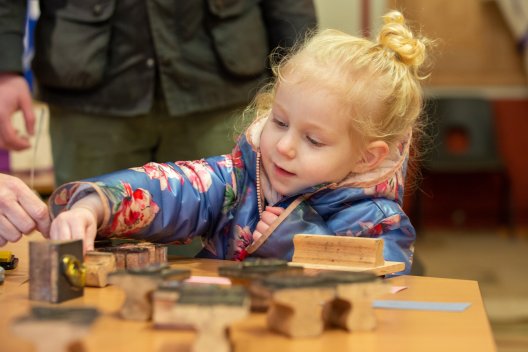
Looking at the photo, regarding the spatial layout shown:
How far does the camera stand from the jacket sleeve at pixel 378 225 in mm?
1662

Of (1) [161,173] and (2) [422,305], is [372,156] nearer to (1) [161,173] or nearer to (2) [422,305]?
(1) [161,173]

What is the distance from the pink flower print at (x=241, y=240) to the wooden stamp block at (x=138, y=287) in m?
0.65

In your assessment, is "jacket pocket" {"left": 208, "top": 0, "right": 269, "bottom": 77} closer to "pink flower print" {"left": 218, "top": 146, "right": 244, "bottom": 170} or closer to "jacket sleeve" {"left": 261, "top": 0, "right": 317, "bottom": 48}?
"jacket sleeve" {"left": 261, "top": 0, "right": 317, "bottom": 48}

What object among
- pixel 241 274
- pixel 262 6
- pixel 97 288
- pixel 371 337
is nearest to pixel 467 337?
pixel 371 337

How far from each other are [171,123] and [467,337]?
1522 mm

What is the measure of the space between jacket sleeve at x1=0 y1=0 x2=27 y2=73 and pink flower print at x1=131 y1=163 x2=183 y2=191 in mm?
859

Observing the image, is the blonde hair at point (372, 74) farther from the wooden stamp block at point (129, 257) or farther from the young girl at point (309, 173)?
the wooden stamp block at point (129, 257)

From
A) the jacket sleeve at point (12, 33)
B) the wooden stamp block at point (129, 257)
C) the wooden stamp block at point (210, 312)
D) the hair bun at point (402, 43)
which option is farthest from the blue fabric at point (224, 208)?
the jacket sleeve at point (12, 33)

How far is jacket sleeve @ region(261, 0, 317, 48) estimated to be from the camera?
258cm

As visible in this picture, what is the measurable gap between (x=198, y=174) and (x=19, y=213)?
0.42m

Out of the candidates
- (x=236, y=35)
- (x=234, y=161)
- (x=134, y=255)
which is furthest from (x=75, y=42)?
(x=134, y=255)

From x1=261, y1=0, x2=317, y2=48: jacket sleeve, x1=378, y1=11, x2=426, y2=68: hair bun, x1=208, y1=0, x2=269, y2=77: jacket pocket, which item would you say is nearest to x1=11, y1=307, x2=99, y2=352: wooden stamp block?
x1=378, y1=11, x2=426, y2=68: hair bun

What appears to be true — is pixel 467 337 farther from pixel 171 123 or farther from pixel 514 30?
pixel 514 30

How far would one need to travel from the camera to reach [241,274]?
1134 millimetres
